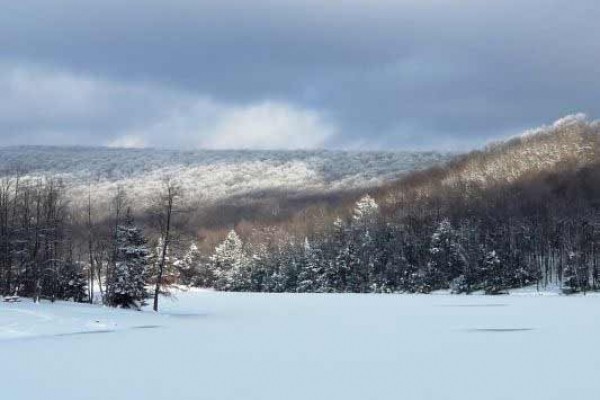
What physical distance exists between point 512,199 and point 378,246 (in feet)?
84.8

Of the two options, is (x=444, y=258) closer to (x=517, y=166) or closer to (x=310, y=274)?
(x=310, y=274)

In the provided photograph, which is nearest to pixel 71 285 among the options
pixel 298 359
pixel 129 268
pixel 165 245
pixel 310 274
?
pixel 129 268

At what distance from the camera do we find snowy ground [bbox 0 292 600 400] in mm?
16406

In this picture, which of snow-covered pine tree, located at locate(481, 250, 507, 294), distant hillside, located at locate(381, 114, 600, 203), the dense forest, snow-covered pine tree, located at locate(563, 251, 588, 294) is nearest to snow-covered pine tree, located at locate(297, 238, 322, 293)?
the dense forest

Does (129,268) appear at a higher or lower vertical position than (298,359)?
higher

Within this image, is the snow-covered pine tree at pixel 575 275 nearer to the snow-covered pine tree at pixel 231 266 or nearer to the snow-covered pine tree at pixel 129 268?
the snow-covered pine tree at pixel 129 268

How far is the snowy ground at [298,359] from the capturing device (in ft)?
53.8

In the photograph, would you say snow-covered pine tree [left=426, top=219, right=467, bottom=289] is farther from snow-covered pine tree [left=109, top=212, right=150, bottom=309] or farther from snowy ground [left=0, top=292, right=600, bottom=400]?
snowy ground [left=0, top=292, right=600, bottom=400]

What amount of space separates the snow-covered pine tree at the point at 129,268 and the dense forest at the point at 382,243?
16.9 inches

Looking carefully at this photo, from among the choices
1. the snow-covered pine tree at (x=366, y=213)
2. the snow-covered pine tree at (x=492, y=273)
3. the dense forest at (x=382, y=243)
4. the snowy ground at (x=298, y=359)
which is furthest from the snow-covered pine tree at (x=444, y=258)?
the snowy ground at (x=298, y=359)

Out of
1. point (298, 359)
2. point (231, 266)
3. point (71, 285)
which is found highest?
point (231, 266)

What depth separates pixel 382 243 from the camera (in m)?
113

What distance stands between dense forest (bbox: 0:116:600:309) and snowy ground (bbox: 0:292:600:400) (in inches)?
743

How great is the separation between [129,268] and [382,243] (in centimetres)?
6857
